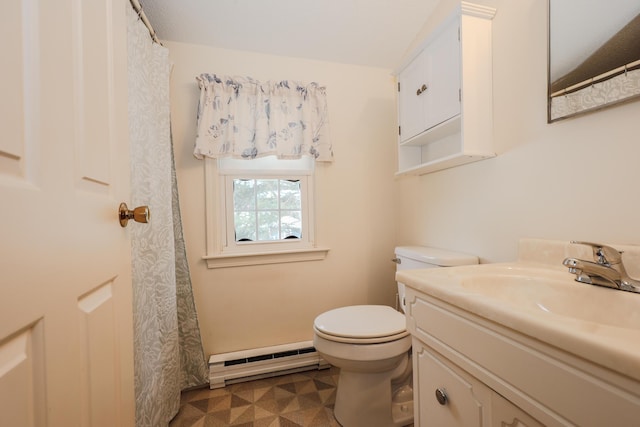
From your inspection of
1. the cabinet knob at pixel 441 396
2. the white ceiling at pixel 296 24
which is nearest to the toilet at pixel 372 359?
the cabinet knob at pixel 441 396

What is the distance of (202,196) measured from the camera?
65.5 inches

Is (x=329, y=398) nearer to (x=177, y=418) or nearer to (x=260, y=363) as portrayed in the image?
(x=260, y=363)

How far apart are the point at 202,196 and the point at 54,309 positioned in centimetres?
134

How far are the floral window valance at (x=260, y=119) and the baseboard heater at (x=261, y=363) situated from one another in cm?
122

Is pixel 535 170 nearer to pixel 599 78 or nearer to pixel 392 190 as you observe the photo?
pixel 599 78

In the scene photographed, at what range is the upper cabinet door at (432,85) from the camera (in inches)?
45.8

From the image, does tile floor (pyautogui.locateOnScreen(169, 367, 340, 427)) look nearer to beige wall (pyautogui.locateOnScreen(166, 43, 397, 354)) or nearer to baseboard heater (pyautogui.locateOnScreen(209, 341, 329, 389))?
baseboard heater (pyautogui.locateOnScreen(209, 341, 329, 389))

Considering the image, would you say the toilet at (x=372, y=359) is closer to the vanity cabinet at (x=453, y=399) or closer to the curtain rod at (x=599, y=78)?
the vanity cabinet at (x=453, y=399)

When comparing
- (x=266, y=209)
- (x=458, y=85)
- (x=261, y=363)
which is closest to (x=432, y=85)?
(x=458, y=85)

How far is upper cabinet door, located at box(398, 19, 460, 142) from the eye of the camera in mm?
1164

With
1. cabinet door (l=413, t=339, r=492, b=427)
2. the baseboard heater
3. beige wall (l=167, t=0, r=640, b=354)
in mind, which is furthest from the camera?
the baseboard heater

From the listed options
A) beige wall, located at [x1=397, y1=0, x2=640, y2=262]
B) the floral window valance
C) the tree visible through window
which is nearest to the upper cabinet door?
beige wall, located at [x1=397, y1=0, x2=640, y2=262]

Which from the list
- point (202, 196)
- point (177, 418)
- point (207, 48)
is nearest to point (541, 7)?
point (207, 48)

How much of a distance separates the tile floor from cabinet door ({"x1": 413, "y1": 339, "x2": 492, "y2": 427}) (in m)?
0.73
